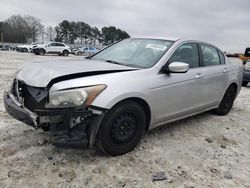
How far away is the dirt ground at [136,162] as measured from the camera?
283 centimetres

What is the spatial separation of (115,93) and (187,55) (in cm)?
181

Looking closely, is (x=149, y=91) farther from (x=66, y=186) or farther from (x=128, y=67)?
(x=66, y=186)

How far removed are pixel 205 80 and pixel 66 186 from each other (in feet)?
9.40

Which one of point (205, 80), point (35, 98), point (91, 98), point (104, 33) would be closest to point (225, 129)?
point (205, 80)

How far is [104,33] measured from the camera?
7244 centimetres

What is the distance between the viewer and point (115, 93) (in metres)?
3.02

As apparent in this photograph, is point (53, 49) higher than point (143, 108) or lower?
higher

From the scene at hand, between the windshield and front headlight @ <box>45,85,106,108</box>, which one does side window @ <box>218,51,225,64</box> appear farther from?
front headlight @ <box>45,85,106,108</box>

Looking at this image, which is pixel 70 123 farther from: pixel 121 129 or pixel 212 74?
pixel 212 74

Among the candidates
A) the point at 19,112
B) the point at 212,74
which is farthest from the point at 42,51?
the point at 19,112

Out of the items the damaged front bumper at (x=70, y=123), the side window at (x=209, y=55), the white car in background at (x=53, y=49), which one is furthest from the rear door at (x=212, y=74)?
the white car in background at (x=53, y=49)

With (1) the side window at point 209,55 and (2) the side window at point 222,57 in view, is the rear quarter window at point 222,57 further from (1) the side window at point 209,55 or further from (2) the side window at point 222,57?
(1) the side window at point 209,55

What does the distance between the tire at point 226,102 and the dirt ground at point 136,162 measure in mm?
1042

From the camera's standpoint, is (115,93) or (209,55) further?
(209,55)
